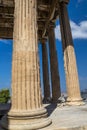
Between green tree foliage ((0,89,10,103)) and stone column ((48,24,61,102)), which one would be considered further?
green tree foliage ((0,89,10,103))

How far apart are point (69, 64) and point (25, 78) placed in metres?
15.4

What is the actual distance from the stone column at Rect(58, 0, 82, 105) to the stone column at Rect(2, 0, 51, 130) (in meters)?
13.8

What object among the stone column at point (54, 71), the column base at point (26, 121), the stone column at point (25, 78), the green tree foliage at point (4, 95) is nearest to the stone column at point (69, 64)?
the stone column at point (54, 71)

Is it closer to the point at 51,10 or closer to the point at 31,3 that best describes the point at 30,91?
the point at 31,3

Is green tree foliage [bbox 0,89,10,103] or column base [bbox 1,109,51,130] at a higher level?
green tree foliage [bbox 0,89,10,103]

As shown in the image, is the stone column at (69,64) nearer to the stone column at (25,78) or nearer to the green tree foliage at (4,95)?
the stone column at (25,78)

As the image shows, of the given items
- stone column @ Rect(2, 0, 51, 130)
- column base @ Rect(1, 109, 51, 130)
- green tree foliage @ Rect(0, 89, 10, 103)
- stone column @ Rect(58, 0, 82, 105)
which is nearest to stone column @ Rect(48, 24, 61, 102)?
stone column @ Rect(58, 0, 82, 105)

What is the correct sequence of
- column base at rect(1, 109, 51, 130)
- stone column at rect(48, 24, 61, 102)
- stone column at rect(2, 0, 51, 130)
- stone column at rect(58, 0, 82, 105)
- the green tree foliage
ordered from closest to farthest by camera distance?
column base at rect(1, 109, 51, 130), stone column at rect(2, 0, 51, 130), stone column at rect(58, 0, 82, 105), stone column at rect(48, 24, 61, 102), the green tree foliage

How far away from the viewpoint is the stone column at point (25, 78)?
13.8 metres

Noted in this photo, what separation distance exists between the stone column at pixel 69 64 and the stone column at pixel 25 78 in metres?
13.8

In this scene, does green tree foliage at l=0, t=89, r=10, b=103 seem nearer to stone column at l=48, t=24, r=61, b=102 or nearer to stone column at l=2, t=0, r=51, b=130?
stone column at l=48, t=24, r=61, b=102

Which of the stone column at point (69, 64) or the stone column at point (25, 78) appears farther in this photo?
the stone column at point (69, 64)

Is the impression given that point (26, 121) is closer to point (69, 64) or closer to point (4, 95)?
point (69, 64)

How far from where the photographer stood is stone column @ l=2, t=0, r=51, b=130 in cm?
1383
